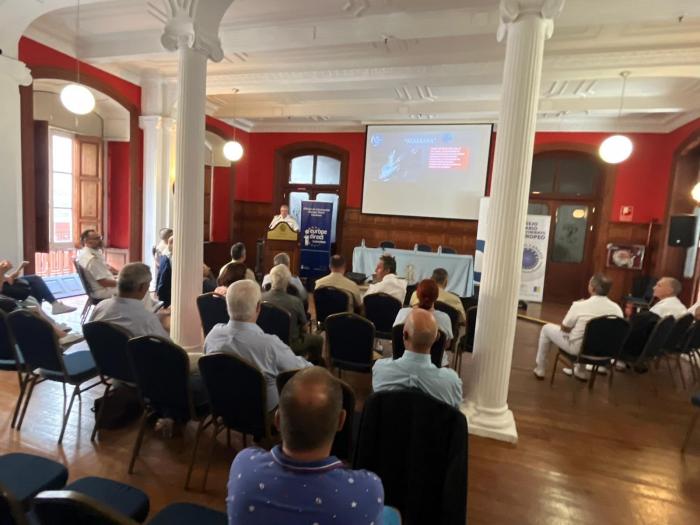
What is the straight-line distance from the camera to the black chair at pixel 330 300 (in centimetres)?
419

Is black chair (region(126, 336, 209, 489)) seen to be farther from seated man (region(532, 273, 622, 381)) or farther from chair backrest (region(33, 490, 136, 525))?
seated man (region(532, 273, 622, 381))

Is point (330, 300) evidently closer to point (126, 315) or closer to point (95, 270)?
point (126, 315)

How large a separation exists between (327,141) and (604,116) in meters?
5.70

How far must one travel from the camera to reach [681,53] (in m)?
4.82

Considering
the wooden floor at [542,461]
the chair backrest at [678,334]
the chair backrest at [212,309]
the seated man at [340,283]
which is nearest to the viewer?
the wooden floor at [542,461]

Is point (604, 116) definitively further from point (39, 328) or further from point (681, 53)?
point (39, 328)

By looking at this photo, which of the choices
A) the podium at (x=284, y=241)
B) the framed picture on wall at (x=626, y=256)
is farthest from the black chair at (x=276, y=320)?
the framed picture on wall at (x=626, y=256)

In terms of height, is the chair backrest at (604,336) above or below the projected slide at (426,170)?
below

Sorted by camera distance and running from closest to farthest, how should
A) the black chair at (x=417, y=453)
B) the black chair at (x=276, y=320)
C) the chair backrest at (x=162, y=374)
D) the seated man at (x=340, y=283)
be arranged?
1. the black chair at (x=417, y=453)
2. the chair backrest at (x=162, y=374)
3. the black chair at (x=276, y=320)
4. the seated man at (x=340, y=283)

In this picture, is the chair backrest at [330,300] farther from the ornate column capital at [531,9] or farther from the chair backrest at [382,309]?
the ornate column capital at [531,9]

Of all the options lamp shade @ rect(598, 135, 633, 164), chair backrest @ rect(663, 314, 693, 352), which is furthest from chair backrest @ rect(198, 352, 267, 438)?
lamp shade @ rect(598, 135, 633, 164)

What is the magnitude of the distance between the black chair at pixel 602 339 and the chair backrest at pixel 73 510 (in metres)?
3.88

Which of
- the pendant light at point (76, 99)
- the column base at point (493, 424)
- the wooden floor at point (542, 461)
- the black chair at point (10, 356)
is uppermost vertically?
the pendant light at point (76, 99)

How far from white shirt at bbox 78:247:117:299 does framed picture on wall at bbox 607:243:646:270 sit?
8659 millimetres
